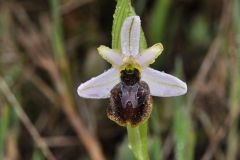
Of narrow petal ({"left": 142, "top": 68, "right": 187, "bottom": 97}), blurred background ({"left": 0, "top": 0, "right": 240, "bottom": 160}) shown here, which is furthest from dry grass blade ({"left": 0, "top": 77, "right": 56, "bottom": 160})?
narrow petal ({"left": 142, "top": 68, "right": 187, "bottom": 97})

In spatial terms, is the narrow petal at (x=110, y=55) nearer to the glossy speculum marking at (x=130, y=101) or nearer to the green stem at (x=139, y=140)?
the glossy speculum marking at (x=130, y=101)

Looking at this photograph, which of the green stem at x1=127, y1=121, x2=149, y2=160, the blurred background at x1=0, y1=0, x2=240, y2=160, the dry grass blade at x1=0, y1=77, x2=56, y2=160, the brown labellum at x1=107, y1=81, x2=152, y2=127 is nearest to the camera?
the brown labellum at x1=107, y1=81, x2=152, y2=127

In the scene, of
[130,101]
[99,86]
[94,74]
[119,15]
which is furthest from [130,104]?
[94,74]

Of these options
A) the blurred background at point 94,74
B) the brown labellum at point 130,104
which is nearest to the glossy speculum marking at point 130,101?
the brown labellum at point 130,104

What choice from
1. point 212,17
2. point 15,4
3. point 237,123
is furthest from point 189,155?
point 15,4

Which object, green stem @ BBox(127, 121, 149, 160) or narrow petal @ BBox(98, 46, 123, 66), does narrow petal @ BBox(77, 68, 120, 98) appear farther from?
green stem @ BBox(127, 121, 149, 160)

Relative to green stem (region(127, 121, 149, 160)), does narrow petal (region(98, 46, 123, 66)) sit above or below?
above
